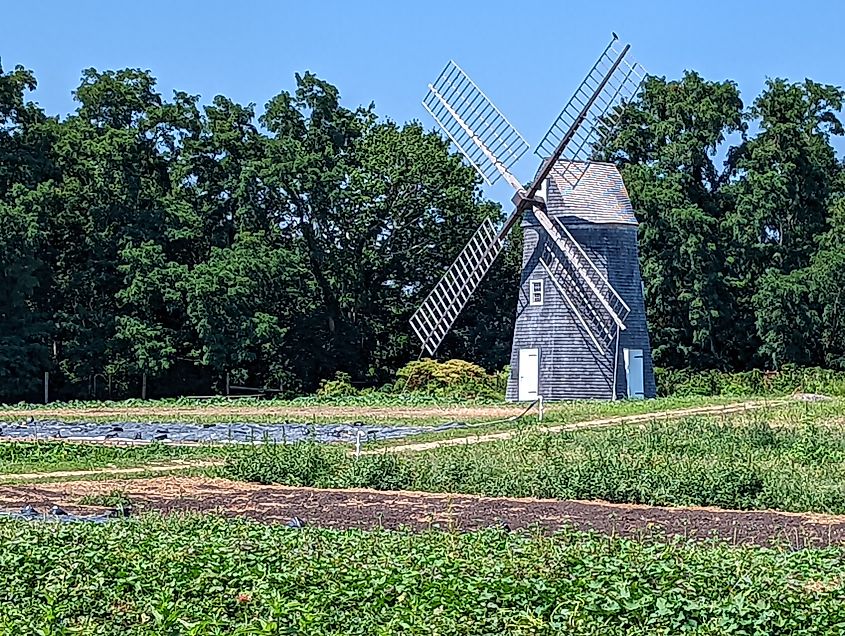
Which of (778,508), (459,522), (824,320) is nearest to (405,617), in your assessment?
(459,522)

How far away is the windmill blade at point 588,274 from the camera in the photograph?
41219 millimetres

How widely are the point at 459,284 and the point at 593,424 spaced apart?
1716cm

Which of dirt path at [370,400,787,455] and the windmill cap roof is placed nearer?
dirt path at [370,400,787,455]

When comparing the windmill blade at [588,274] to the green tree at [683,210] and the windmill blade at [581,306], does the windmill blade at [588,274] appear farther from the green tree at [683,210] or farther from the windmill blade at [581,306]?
the green tree at [683,210]

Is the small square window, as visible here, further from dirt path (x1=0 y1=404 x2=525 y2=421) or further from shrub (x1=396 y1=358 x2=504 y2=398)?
dirt path (x1=0 y1=404 x2=525 y2=421)

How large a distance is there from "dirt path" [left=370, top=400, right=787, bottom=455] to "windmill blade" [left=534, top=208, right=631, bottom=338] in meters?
5.58

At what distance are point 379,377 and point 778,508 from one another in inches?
1539

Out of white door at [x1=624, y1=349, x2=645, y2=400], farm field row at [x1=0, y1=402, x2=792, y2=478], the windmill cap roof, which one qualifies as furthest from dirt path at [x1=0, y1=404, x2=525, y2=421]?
the windmill cap roof

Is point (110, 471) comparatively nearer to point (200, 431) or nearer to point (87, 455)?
point (87, 455)

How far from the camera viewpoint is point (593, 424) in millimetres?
29938

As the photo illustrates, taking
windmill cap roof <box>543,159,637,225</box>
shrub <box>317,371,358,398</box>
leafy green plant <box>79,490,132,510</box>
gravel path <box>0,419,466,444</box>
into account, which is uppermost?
windmill cap roof <box>543,159,637,225</box>

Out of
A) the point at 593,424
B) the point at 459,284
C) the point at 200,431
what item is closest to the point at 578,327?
the point at 459,284

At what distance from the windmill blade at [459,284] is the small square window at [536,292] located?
2099 mm

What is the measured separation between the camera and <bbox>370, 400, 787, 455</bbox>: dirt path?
25.8 meters
